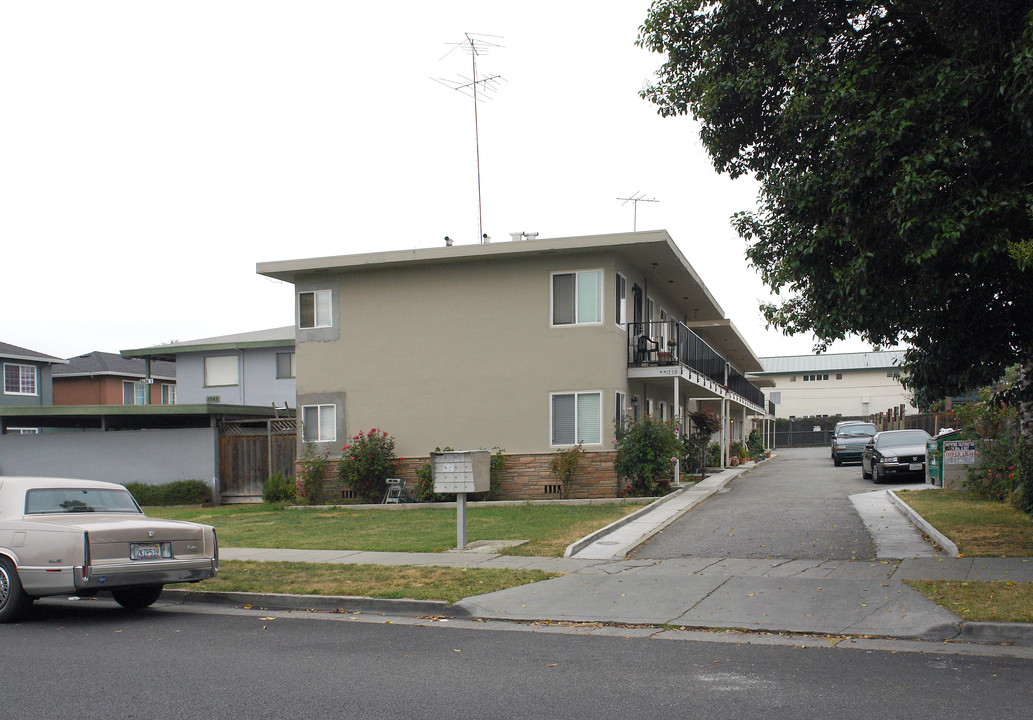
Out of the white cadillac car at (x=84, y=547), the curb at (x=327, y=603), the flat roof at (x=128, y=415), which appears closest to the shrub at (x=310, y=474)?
the flat roof at (x=128, y=415)

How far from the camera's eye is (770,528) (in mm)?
14117

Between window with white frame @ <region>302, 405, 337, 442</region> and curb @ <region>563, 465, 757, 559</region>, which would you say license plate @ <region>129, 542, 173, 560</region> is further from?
window with white frame @ <region>302, 405, 337, 442</region>

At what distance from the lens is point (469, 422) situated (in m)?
21.7

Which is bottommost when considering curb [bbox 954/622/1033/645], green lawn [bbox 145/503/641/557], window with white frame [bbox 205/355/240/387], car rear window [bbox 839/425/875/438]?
green lawn [bbox 145/503/641/557]

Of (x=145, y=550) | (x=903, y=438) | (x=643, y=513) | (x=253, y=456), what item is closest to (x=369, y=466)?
(x=253, y=456)

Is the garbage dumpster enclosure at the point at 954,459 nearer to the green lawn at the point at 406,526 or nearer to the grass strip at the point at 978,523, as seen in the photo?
the grass strip at the point at 978,523

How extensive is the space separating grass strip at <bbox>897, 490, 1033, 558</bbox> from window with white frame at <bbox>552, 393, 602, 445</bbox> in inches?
261

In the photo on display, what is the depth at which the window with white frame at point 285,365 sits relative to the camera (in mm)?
31828

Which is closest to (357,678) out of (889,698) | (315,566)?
(889,698)

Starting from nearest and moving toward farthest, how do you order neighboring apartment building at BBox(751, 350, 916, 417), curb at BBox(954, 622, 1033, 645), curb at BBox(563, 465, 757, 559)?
curb at BBox(954, 622, 1033, 645) < curb at BBox(563, 465, 757, 559) < neighboring apartment building at BBox(751, 350, 916, 417)

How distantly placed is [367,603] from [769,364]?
71570 millimetres

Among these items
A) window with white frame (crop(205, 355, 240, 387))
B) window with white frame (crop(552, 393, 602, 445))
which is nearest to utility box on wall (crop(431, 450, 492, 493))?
window with white frame (crop(552, 393, 602, 445))

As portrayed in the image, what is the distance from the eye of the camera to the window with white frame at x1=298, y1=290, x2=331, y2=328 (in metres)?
23.4

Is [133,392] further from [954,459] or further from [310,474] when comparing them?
[954,459]
